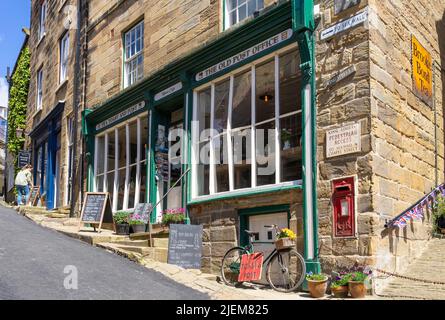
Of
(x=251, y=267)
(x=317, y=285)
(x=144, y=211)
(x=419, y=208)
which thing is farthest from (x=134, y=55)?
(x=317, y=285)

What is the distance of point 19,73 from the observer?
25625 mm

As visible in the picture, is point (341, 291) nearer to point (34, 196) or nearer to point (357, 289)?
point (357, 289)

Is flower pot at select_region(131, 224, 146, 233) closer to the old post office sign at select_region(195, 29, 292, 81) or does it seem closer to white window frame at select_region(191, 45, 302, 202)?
white window frame at select_region(191, 45, 302, 202)

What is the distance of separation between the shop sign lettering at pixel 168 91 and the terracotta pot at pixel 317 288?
19.5 ft

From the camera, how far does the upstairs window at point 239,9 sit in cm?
1057

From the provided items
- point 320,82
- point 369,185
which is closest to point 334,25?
point 320,82

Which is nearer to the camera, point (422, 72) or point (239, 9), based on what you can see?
point (422, 72)

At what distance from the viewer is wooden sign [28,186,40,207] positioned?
755 inches

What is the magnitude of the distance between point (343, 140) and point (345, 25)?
1827mm

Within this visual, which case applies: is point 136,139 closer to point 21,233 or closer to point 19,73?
point 21,233

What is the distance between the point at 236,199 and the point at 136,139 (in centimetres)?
518

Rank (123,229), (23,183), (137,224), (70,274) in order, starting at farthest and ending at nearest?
(23,183), (123,229), (137,224), (70,274)

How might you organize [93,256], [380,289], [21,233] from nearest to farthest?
[380,289], [93,256], [21,233]

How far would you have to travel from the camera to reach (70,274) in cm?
740
